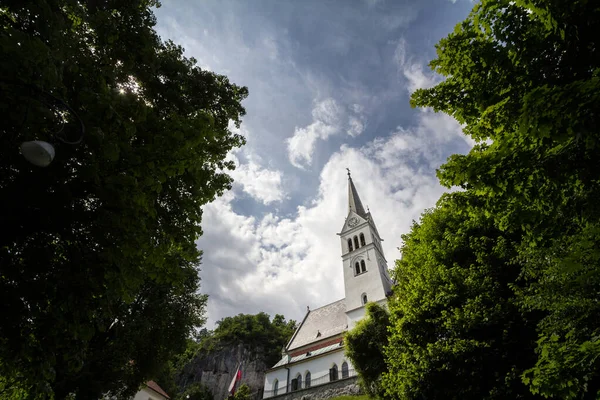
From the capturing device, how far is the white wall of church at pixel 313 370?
2939 centimetres

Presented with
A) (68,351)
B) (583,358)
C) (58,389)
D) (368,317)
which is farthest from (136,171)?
(368,317)

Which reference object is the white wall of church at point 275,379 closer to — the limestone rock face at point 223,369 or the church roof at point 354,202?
the limestone rock face at point 223,369

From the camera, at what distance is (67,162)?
4.91 metres

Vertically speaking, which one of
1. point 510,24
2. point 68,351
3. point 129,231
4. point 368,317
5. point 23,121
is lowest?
point 68,351

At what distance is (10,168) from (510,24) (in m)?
9.08

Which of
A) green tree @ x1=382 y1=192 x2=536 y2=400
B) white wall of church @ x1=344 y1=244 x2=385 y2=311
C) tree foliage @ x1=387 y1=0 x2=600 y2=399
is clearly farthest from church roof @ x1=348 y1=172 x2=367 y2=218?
tree foliage @ x1=387 y1=0 x2=600 y2=399

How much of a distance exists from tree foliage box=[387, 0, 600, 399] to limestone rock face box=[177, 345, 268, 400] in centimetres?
5570

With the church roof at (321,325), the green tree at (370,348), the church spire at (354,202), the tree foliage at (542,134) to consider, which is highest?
the church spire at (354,202)

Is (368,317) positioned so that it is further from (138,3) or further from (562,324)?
(138,3)

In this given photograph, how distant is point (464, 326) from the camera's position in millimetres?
10578

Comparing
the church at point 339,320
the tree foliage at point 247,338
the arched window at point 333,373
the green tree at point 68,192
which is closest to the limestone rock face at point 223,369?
the tree foliage at point 247,338

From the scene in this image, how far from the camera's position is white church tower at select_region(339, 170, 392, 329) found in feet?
112

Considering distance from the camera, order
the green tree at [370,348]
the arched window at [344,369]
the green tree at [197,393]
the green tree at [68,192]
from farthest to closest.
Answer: the green tree at [197,393] → the arched window at [344,369] → the green tree at [370,348] → the green tree at [68,192]

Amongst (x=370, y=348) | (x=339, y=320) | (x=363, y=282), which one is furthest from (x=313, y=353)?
(x=370, y=348)
